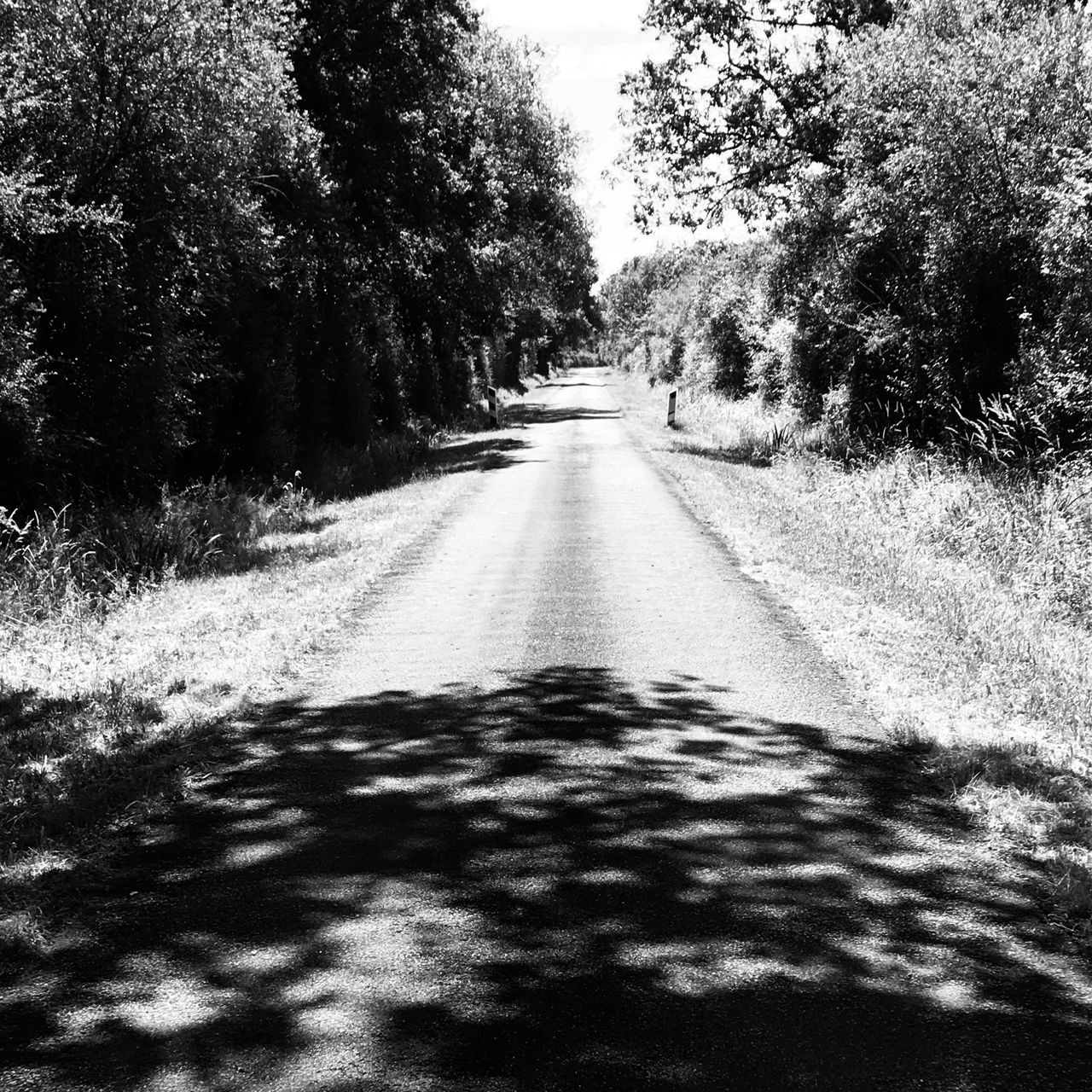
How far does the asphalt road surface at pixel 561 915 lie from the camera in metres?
3.07

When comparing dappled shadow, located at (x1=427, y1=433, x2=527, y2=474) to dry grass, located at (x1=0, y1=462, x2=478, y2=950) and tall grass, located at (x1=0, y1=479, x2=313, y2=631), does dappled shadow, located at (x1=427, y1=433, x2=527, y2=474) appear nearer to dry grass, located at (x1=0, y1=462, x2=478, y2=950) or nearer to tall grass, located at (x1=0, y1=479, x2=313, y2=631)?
tall grass, located at (x1=0, y1=479, x2=313, y2=631)

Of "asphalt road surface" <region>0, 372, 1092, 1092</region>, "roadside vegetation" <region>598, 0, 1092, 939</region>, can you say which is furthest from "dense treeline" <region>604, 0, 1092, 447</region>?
"asphalt road surface" <region>0, 372, 1092, 1092</region>

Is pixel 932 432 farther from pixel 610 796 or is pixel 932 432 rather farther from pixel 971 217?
pixel 610 796

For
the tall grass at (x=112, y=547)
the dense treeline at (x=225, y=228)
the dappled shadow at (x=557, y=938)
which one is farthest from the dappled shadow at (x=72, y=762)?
the dense treeline at (x=225, y=228)

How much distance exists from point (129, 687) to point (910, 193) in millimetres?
14633

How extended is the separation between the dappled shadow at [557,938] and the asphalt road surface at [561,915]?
0.01m

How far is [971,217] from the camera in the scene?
1495cm

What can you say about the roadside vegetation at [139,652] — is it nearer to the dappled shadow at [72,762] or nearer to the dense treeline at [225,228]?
the dappled shadow at [72,762]

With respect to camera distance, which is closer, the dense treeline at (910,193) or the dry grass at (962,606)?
the dry grass at (962,606)

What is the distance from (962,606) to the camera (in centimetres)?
894

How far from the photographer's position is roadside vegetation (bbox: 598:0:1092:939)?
Result: 6676 mm

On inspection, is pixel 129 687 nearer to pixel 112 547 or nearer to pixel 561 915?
pixel 561 915

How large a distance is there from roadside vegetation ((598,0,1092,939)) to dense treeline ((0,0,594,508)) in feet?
20.1

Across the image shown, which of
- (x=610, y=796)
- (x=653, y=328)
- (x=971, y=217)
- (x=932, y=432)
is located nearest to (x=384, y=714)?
(x=610, y=796)
